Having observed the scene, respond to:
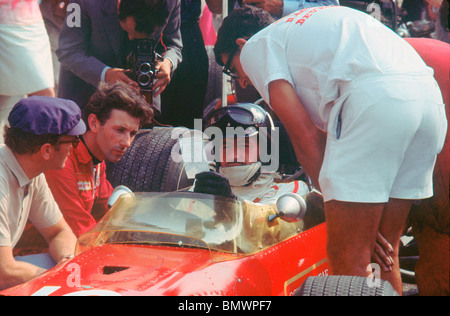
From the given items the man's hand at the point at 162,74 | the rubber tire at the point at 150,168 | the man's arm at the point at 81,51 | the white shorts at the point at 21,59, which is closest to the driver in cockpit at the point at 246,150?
the rubber tire at the point at 150,168

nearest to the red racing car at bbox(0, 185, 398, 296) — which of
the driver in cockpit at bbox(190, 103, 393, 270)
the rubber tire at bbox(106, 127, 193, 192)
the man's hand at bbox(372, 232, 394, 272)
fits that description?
the man's hand at bbox(372, 232, 394, 272)

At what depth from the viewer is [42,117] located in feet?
10.1

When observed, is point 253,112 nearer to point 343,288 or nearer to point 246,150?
point 246,150

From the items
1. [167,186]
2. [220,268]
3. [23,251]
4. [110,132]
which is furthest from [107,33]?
[220,268]

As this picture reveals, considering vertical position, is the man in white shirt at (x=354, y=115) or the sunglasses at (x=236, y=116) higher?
the man in white shirt at (x=354, y=115)

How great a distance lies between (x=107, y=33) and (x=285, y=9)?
1.32m

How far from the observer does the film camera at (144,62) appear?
3936 mm

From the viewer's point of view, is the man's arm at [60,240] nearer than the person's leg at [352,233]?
No

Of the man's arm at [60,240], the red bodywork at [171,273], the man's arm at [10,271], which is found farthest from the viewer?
the man's arm at [60,240]

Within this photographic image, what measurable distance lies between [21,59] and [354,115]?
111 inches

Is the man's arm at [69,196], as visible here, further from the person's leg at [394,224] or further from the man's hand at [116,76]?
the person's leg at [394,224]

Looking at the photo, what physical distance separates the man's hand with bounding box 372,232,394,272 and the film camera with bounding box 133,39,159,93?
84.2 inches

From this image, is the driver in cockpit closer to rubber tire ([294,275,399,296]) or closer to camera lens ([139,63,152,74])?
camera lens ([139,63,152,74])

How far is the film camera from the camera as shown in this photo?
3.94 m
